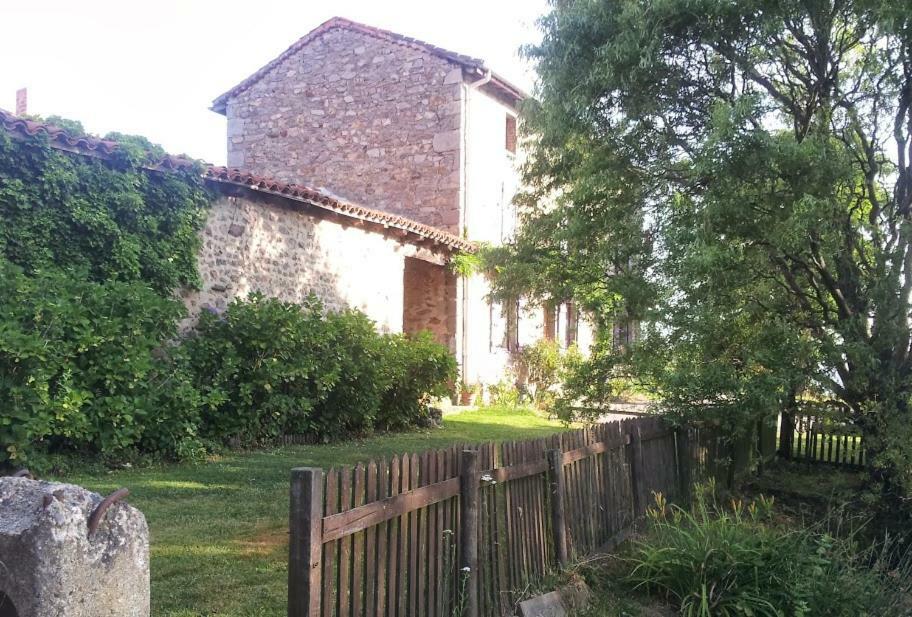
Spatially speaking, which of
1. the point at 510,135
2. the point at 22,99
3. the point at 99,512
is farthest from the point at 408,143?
the point at 99,512

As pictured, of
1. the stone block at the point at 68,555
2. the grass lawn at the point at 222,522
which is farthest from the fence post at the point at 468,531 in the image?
the stone block at the point at 68,555

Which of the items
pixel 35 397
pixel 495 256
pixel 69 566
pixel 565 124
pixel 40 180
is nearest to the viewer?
pixel 69 566

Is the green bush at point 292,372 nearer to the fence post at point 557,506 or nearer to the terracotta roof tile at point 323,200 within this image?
the terracotta roof tile at point 323,200

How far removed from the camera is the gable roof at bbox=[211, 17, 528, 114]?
555 inches

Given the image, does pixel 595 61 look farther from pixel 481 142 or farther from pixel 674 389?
pixel 481 142

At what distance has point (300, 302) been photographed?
34.7 feet

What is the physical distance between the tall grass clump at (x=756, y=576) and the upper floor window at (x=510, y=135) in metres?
12.7

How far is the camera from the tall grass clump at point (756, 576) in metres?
4.19

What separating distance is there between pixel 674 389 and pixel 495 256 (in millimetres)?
2464

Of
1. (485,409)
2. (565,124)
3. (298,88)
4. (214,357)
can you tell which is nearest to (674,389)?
(565,124)

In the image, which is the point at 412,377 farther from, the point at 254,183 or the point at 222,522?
the point at 222,522

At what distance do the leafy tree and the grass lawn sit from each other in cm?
320

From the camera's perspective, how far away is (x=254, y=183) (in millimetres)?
9375

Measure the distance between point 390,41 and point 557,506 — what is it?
490 inches
